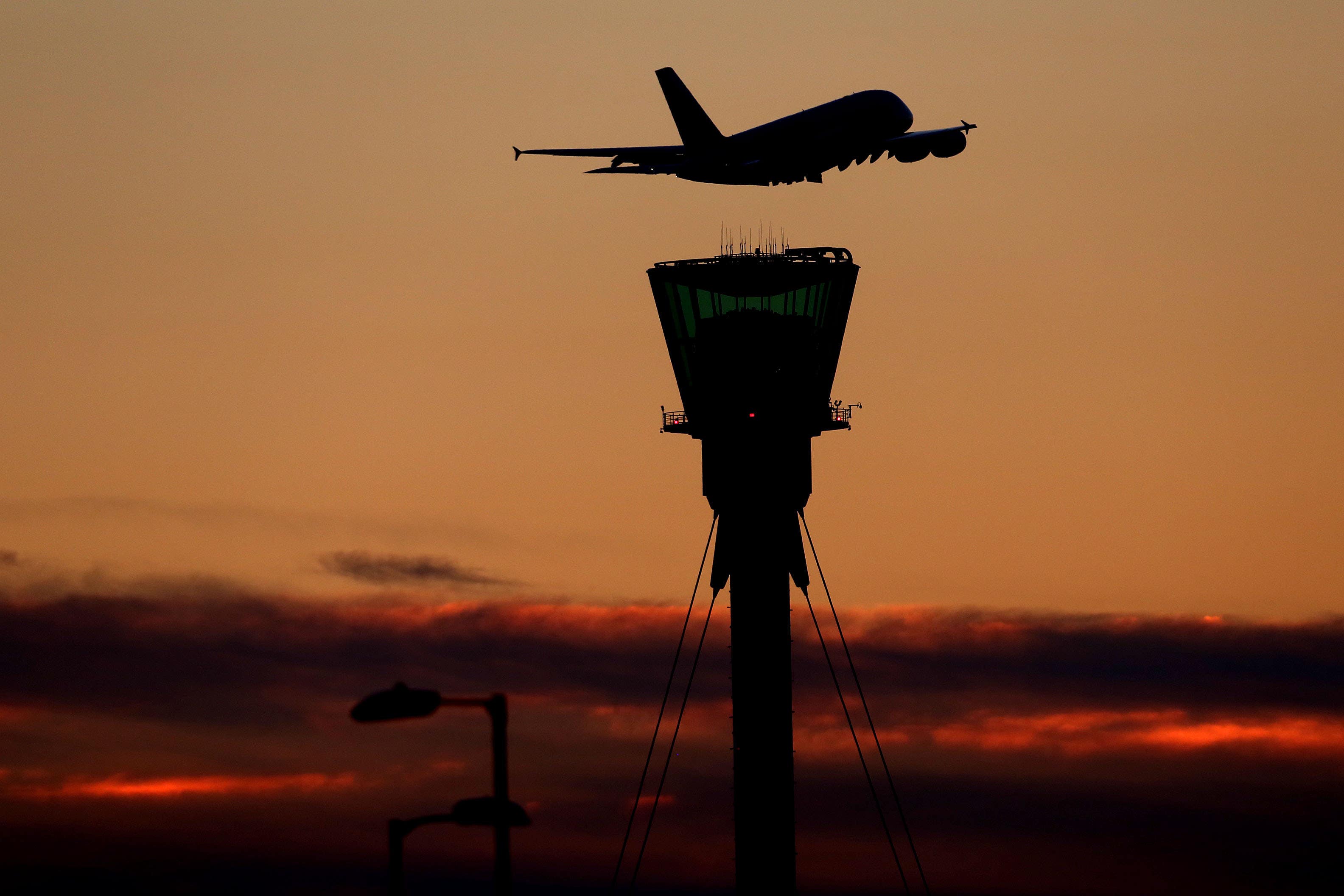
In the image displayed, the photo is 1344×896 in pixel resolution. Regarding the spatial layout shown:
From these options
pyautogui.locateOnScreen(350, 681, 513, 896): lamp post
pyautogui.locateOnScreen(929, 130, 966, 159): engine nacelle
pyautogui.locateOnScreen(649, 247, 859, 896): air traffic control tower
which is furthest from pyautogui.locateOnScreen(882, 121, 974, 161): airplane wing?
pyautogui.locateOnScreen(350, 681, 513, 896): lamp post

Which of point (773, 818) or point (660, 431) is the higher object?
point (660, 431)

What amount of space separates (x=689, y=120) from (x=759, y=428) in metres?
30.4

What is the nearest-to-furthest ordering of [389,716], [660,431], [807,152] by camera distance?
1. [389,716]
2. [807,152]
3. [660,431]

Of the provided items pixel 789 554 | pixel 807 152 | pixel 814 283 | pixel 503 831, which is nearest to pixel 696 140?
pixel 807 152

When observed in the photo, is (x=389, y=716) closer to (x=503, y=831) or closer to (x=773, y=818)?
(x=503, y=831)

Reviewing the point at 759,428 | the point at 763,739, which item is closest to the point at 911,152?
the point at 759,428

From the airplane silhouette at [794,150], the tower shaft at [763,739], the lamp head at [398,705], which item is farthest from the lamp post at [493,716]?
the tower shaft at [763,739]

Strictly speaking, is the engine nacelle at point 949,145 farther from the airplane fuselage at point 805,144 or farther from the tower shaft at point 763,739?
the tower shaft at point 763,739

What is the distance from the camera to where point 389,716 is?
112ft

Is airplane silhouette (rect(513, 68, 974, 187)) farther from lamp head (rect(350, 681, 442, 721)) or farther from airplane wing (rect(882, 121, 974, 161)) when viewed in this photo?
lamp head (rect(350, 681, 442, 721))

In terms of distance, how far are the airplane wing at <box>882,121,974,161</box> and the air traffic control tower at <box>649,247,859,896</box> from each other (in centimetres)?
2520

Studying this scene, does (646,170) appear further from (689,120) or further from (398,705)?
(398,705)

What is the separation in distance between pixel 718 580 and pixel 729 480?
6515 mm

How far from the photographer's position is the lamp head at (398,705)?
111 feet
